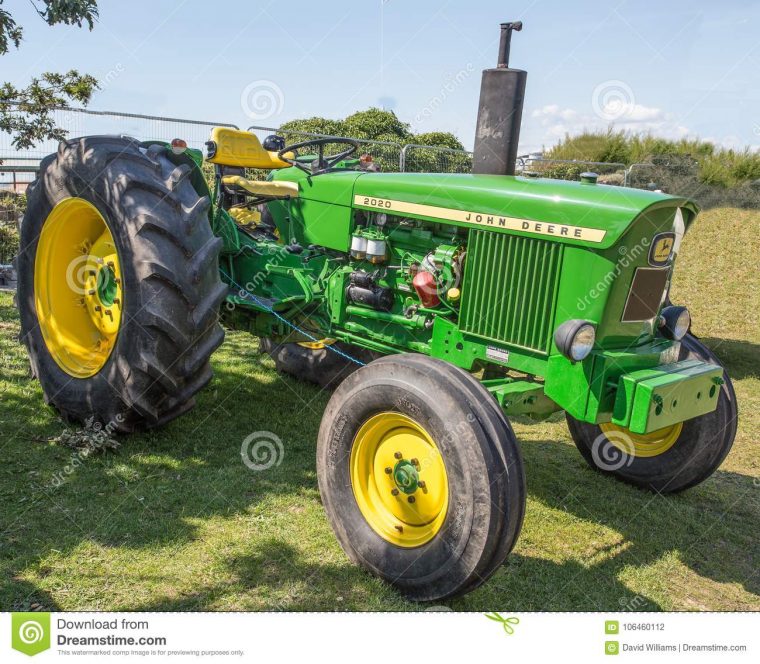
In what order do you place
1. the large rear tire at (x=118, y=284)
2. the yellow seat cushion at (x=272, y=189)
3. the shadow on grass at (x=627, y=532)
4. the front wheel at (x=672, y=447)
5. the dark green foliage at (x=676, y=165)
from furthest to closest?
1. the dark green foliage at (x=676, y=165)
2. the yellow seat cushion at (x=272, y=189)
3. the front wheel at (x=672, y=447)
4. the large rear tire at (x=118, y=284)
5. the shadow on grass at (x=627, y=532)

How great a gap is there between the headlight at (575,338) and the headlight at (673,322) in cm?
76

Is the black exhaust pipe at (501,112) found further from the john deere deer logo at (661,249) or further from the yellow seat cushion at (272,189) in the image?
the yellow seat cushion at (272,189)

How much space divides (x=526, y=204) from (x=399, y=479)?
145cm

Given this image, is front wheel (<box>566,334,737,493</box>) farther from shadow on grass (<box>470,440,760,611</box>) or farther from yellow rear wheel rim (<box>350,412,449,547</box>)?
yellow rear wheel rim (<box>350,412,449,547</box>)

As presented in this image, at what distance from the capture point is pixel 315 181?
4.68m

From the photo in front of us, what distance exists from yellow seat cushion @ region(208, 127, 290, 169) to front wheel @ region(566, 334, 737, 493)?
291 cm

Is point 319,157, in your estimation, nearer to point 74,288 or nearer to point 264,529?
point 74,288

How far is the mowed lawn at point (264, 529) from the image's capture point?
10.2 ft

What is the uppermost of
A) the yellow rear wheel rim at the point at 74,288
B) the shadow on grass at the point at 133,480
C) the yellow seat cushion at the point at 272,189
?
the yellow seat cushion at the point at 272,189

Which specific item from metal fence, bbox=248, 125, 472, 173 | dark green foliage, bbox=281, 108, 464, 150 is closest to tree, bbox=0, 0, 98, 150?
metal fence, bbox=248, 125, 472, 173

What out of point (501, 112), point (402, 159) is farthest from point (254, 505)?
point (402, 159)

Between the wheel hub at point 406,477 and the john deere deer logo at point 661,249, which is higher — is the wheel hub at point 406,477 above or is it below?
below

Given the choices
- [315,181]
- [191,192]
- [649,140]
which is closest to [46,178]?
[191,192]
